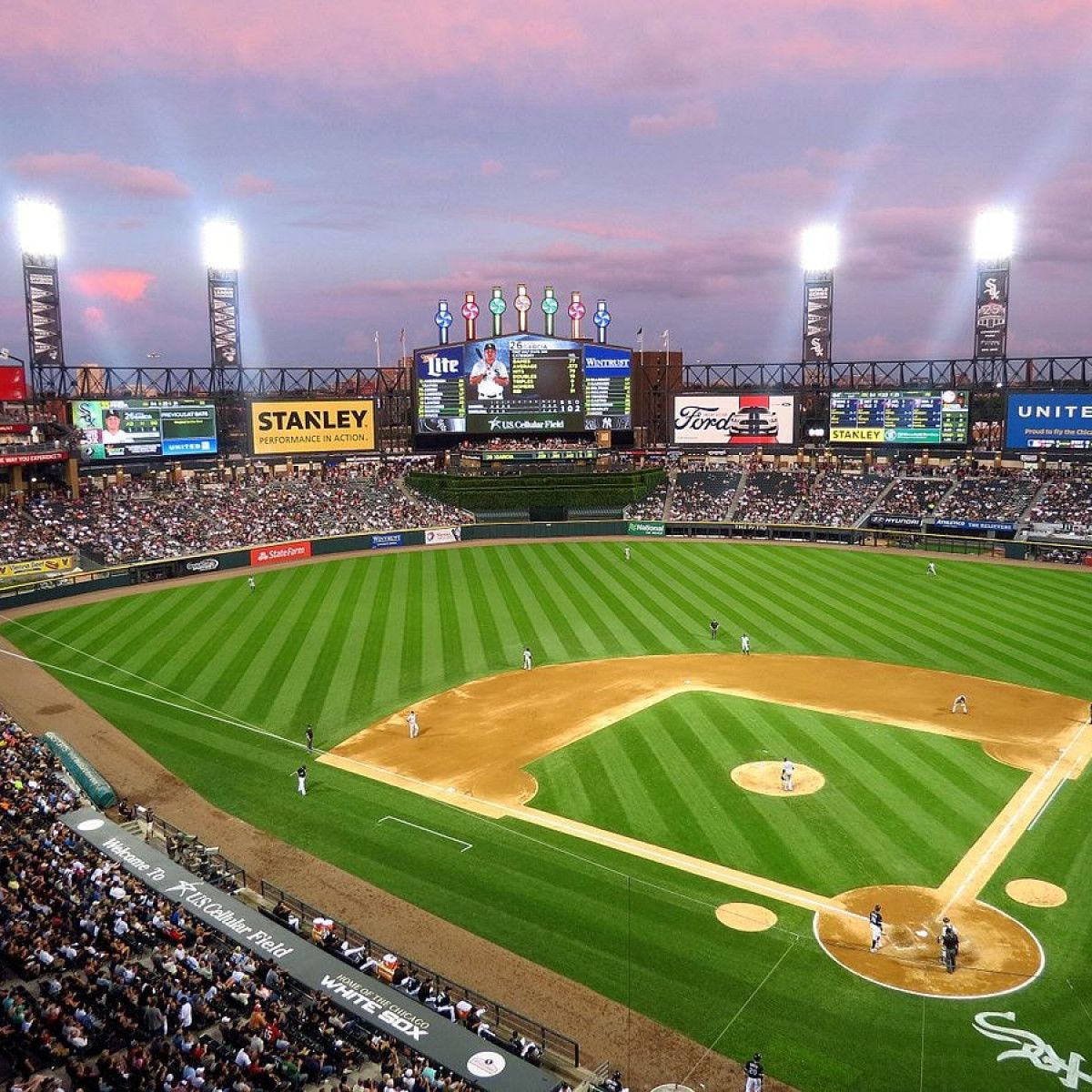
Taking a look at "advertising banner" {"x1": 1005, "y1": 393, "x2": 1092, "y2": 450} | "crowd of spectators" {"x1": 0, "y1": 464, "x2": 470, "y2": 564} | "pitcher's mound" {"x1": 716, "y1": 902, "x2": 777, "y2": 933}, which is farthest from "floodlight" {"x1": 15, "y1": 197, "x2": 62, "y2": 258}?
"advertising banner" {"x1": 1005, "y1": 393, "x2": 1092, "y2": 450}

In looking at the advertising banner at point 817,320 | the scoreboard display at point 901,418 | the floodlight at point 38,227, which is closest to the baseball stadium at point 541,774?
the scoreboard display at point 901,418

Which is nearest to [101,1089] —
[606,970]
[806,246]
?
[606,970]

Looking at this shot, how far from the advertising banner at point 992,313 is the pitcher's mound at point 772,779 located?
203ft

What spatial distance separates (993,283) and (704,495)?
2887 cm

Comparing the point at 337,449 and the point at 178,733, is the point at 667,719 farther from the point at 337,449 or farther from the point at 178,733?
the point at 337,449

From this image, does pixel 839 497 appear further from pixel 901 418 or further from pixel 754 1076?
pixel 754 1076

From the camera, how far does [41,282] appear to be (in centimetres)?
6912

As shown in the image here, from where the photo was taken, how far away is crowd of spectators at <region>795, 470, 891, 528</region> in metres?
75.6

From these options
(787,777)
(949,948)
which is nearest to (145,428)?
(787,777)

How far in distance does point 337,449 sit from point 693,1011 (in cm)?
6886

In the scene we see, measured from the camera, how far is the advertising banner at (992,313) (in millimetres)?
77250

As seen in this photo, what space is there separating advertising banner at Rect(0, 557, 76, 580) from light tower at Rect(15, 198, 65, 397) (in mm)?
21055

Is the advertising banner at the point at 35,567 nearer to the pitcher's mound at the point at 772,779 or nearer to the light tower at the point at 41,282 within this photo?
the light tower at the point at 41,282

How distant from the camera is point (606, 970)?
19.4m
